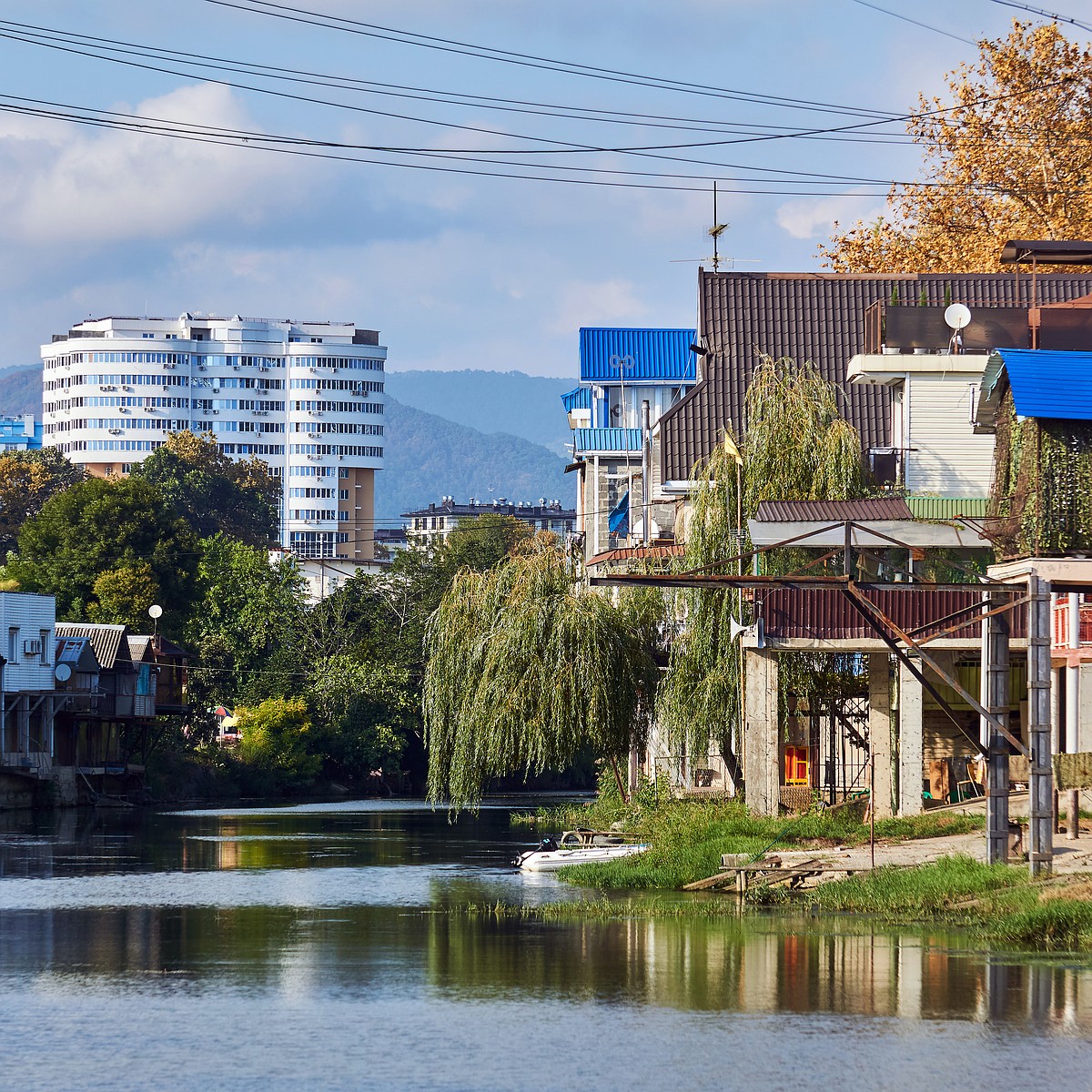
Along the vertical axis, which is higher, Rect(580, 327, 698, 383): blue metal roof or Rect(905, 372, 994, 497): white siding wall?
Rect(580, 327, 698, 383): blue metal roof

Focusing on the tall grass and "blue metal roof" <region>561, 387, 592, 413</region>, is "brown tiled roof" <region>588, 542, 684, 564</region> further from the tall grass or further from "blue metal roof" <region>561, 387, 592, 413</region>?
"blue metal roof" <region>561, 387, 592, 413</region>

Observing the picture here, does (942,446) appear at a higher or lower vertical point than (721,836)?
higher

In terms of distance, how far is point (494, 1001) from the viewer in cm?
2266

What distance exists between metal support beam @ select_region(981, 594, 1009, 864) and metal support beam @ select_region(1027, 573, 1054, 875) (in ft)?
2.62

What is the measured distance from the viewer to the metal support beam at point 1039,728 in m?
27.8

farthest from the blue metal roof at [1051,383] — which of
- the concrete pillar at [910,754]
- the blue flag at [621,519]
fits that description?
the blue flag at [621,519]

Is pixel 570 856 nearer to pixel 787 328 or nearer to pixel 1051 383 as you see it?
pixel 1051 383

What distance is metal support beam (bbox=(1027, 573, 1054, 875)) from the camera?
27.8 m

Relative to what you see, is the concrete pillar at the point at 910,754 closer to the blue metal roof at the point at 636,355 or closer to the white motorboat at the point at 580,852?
the white motorboat at the point at 580,852

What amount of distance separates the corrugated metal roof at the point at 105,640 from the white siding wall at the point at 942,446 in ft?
157

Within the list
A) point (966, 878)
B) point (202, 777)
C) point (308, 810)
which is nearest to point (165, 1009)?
point (966, 878)

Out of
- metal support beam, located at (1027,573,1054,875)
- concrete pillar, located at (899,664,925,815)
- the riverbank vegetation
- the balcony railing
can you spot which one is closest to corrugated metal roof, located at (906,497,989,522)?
the balcony railing

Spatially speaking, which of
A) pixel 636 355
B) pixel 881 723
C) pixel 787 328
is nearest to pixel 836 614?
pixel 881 723

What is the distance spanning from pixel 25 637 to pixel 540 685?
36.6 metres
